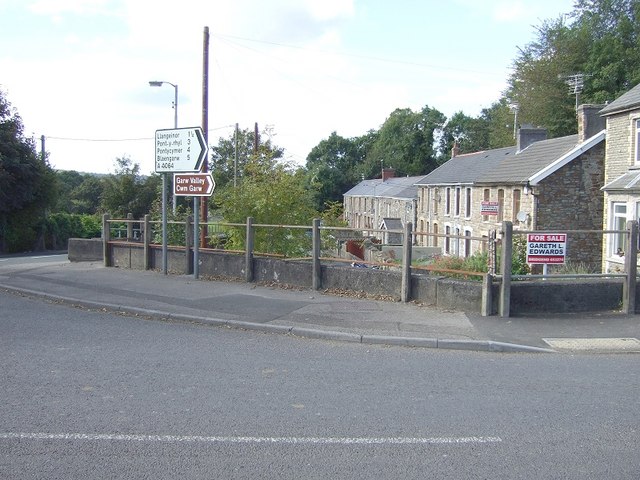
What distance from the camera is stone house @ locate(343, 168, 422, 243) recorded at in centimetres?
5744

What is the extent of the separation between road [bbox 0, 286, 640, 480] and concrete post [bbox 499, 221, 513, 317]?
2.42m

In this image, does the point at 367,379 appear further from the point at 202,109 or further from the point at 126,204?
the point at 126,204

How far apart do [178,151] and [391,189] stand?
5000 centimetres

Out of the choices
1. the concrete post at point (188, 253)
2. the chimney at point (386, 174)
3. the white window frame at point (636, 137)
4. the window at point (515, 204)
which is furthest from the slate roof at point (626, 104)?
the chimney at point (386, 174)

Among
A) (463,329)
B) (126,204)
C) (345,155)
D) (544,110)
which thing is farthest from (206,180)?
(345,155)

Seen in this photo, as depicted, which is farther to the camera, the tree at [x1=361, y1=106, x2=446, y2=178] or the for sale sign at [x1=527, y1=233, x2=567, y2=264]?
the tree at [x1=361, y1=106, x2=446, y2=178]

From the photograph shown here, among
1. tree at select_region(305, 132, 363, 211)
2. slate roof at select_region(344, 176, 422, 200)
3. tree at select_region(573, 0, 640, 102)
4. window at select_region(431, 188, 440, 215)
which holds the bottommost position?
window at select_region(431, 188, 440, 215)

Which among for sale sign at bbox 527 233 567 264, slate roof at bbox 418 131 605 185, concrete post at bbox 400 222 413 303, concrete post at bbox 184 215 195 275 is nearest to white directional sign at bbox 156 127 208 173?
concrete post at bbox 184 215 195 275

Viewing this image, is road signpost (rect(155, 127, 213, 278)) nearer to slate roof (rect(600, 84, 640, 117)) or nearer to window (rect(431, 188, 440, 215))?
slate roof (rect(600, 84, 640, 117))

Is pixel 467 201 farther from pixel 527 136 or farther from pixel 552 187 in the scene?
pixel 552 187

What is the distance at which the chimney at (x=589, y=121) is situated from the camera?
Result: 3225 centimetres

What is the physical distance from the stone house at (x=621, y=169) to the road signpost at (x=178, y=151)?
49.5 feet

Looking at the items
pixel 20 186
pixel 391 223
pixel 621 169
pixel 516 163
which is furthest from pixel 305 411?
pixel 391 223

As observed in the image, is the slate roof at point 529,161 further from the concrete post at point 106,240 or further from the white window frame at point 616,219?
the concrete post at point 106,240
